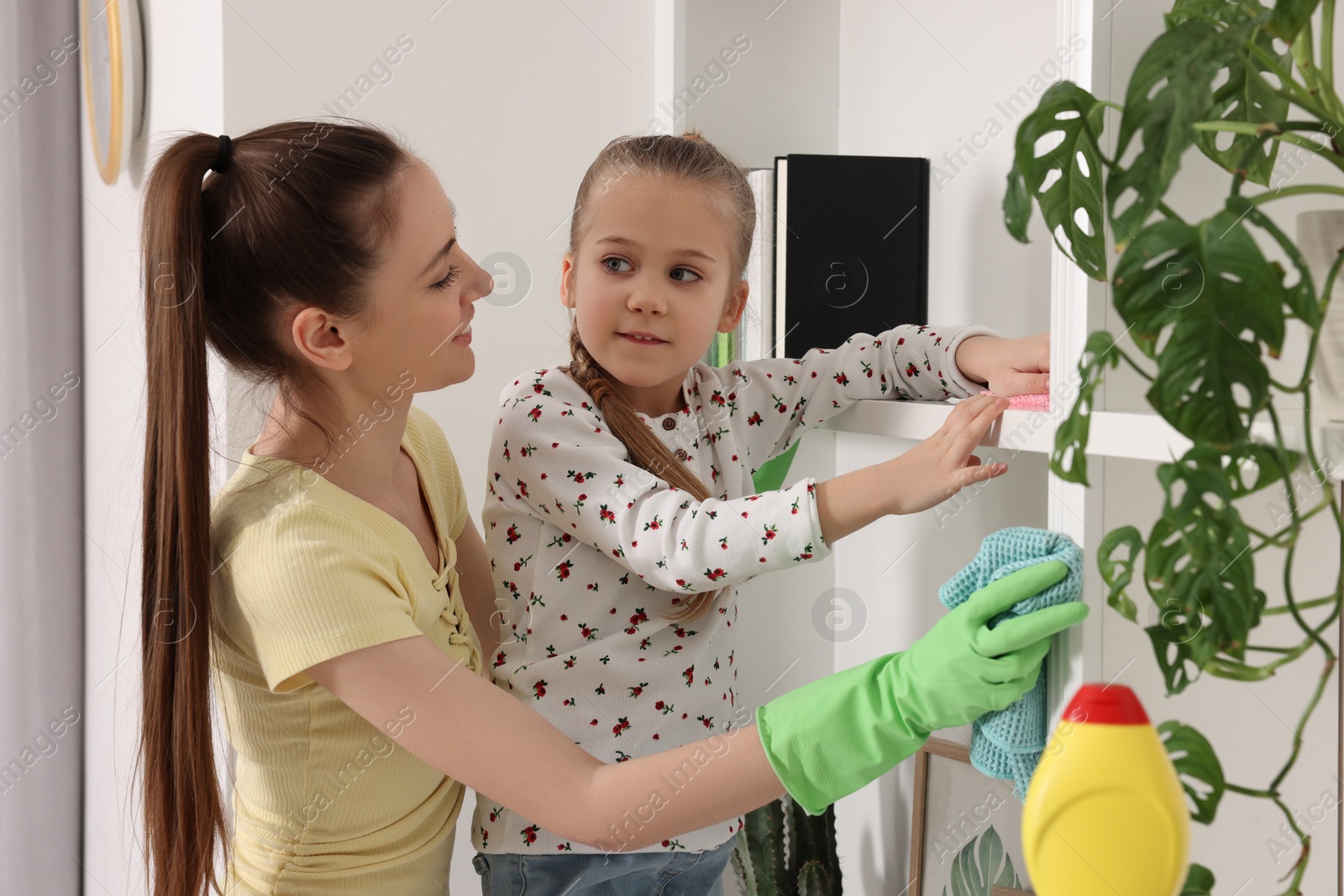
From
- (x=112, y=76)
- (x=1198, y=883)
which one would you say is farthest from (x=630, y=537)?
(x=112, y=76)

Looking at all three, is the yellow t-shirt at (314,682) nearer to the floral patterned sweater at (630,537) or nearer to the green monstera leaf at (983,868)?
the floral patterned sweater at (630,537)

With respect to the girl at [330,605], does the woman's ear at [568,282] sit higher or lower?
higher

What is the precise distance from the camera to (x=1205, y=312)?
473 mm

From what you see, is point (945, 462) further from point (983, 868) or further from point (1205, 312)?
point (983, 868)

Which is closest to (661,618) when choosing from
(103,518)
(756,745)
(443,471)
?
(756,745)

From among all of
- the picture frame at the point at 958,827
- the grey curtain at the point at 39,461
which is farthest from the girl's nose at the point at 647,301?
the grey curtain at the point at 39,461

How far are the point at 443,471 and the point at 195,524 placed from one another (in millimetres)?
330

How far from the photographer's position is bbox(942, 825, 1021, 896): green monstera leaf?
108 centimetres

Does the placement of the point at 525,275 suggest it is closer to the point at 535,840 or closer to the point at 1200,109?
the point at 535,840

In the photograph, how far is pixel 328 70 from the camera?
1.12 meters

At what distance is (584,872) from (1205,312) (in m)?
0.72

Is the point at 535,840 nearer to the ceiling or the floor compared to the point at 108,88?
nearer to the floor

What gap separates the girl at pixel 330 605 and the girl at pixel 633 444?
3.2 inches

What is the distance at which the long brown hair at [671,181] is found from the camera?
0.92 meters
